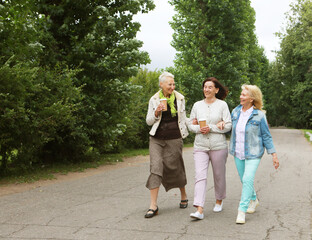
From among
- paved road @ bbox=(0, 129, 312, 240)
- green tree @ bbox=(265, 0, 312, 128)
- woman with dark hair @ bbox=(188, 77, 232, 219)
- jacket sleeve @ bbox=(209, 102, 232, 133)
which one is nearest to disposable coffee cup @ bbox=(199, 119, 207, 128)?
woman with dark hair @ bbox=(188, 77, 232, 219)

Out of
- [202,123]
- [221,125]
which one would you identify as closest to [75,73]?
[202,123]

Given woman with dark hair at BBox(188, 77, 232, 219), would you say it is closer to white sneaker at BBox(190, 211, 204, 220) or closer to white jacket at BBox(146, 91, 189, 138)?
white jacket at BBox(146, 91, 189, 138)

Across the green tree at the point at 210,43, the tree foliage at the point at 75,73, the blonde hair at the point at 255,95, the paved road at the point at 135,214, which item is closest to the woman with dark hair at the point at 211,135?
the blonde hair at the point at 255,95

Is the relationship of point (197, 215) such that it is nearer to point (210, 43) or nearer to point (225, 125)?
point (225, 125)

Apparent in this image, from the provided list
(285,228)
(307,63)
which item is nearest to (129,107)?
(285,228)

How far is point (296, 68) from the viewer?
5294cm

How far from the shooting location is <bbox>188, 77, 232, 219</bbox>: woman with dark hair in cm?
562

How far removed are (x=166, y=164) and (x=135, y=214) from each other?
2.82 feet

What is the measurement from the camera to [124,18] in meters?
12.1

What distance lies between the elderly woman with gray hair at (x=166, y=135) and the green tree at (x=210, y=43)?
21.9 m

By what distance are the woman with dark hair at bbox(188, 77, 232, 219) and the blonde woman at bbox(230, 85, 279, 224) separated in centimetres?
17

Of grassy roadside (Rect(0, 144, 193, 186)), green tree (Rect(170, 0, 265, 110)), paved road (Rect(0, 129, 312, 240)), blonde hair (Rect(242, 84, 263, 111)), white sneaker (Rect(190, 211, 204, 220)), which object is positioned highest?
green tree (Rect(170, 0, 265, 110))

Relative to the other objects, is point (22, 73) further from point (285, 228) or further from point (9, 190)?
point (285, 228)

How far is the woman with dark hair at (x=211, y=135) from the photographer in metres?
5.62
